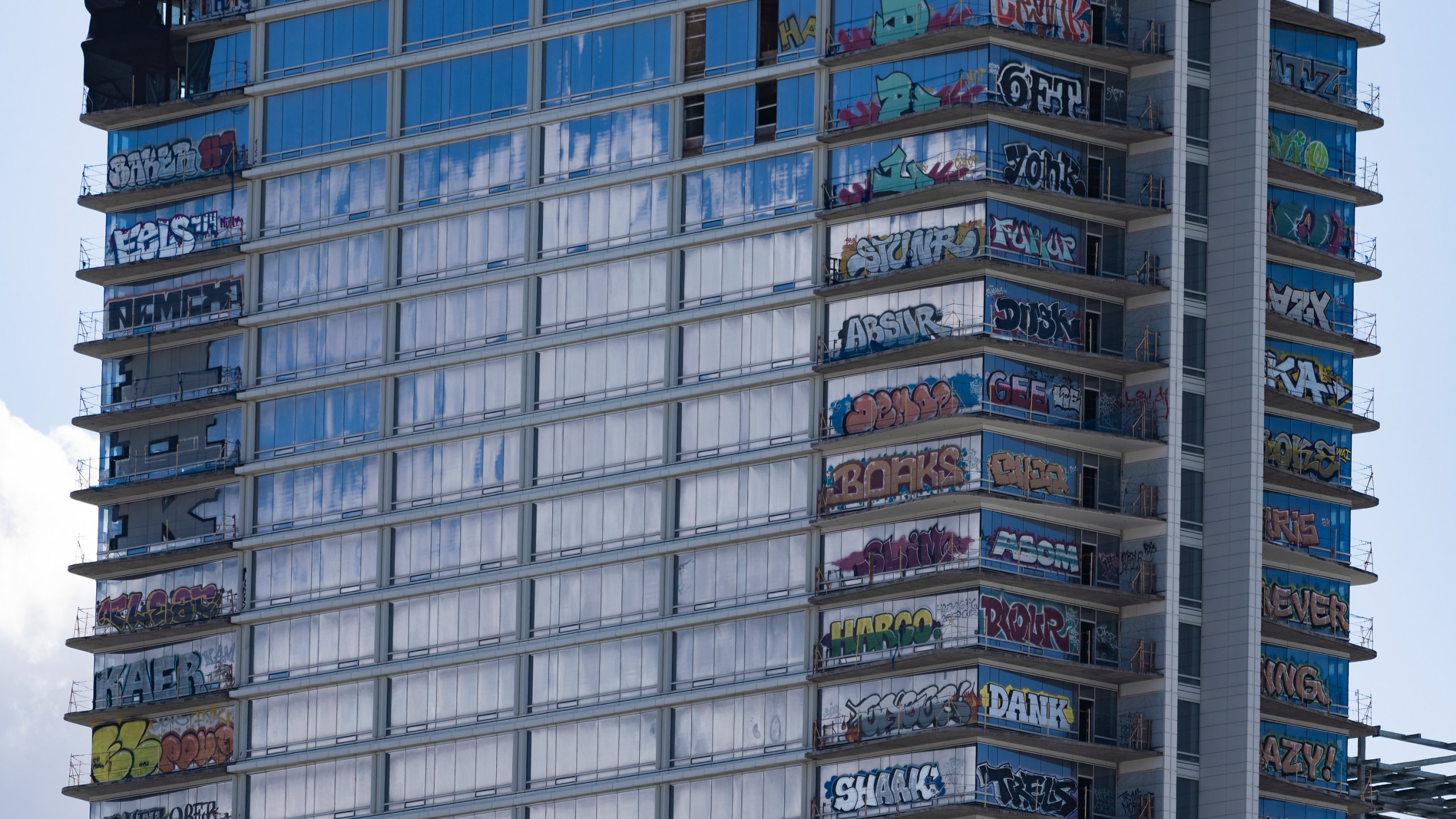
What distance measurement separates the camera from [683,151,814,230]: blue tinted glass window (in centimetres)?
17212

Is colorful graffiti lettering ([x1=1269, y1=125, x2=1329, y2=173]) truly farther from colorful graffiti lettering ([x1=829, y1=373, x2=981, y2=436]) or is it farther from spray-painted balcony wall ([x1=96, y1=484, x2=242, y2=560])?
spray-painted balcony wall ([x1=96, y1=484, x2=242, y2=560])

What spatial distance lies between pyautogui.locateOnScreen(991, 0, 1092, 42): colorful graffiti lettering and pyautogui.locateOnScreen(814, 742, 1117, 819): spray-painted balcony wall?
33.7m

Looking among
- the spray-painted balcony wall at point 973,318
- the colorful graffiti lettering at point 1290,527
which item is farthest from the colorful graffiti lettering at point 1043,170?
the colorful graffiti lettering at point 1290,527

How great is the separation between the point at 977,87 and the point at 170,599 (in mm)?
53302

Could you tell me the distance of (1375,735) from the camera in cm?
17262

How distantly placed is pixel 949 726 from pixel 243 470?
152ft

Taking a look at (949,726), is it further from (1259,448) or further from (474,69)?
(474,69)

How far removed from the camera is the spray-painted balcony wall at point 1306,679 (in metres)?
170

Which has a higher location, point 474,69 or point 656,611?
point 474,69

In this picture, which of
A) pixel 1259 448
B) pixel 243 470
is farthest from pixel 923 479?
pixel 243 470

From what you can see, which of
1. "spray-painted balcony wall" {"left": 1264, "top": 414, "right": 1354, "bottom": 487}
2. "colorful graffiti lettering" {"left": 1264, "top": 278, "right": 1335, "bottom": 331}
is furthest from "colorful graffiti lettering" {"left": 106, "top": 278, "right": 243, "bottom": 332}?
"spray-painted balcony wall" {"left": 1264, "top": 414, "right": 1354, "bottom": 487}

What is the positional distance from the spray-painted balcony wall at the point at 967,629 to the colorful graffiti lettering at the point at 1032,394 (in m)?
8.77

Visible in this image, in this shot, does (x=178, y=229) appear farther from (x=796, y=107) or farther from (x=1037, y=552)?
(x=1037, y=552)

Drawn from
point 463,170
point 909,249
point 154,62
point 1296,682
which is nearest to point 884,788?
point 1296,682
